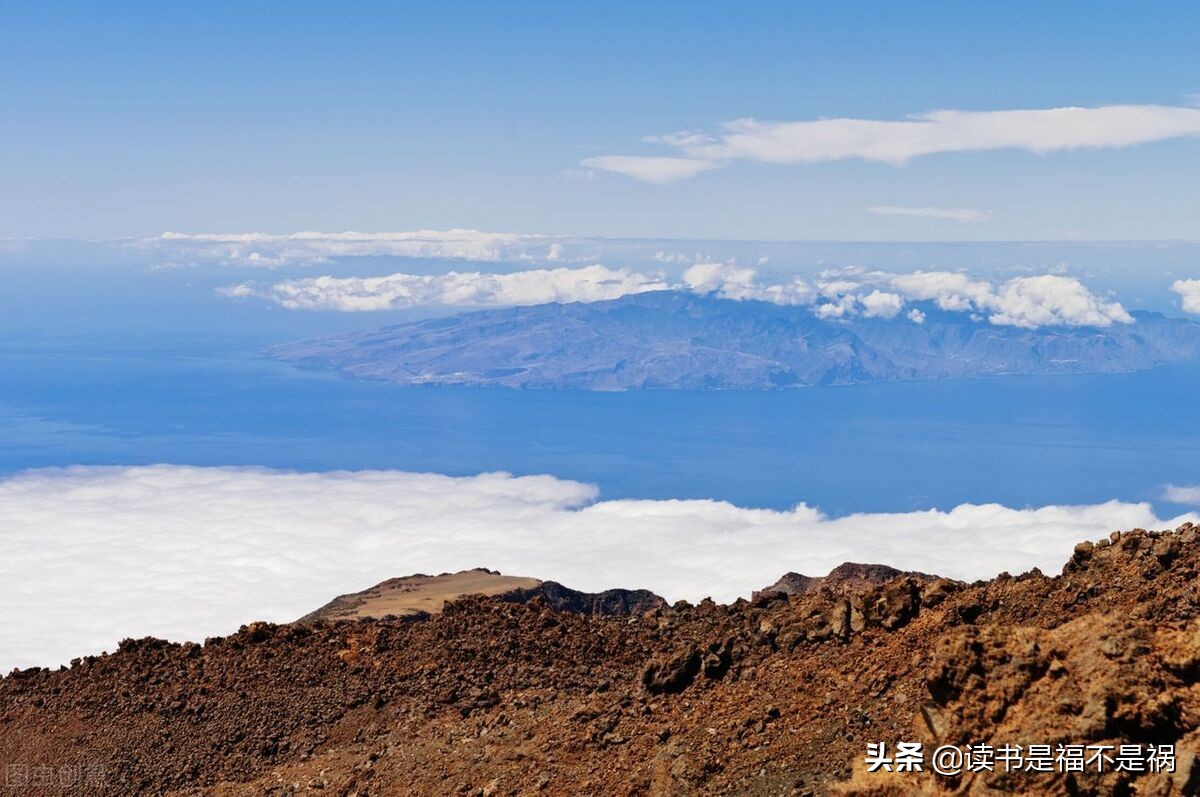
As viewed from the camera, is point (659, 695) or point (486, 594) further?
point (486, 594)

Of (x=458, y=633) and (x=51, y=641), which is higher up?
(x=458, y=633)

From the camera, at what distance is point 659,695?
55.6ft

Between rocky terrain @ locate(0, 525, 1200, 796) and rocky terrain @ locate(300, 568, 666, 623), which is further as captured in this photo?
rocky terrain @ locate(300, 568, 666, 623)

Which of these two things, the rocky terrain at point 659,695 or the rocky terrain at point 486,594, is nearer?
the rocky terrain at point 659,695

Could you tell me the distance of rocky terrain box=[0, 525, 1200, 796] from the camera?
10.7 metres

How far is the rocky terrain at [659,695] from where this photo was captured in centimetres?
1069

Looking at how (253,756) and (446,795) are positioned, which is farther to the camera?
(253,756)

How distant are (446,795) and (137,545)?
133 meters

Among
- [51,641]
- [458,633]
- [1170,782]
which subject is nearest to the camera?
[1170,782]

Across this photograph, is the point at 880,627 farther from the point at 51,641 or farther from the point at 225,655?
the point at 51,641

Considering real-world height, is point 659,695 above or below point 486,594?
below

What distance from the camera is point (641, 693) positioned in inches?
671

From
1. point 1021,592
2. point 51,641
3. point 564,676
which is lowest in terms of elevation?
point 51,641

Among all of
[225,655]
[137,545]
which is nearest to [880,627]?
[225,655]
